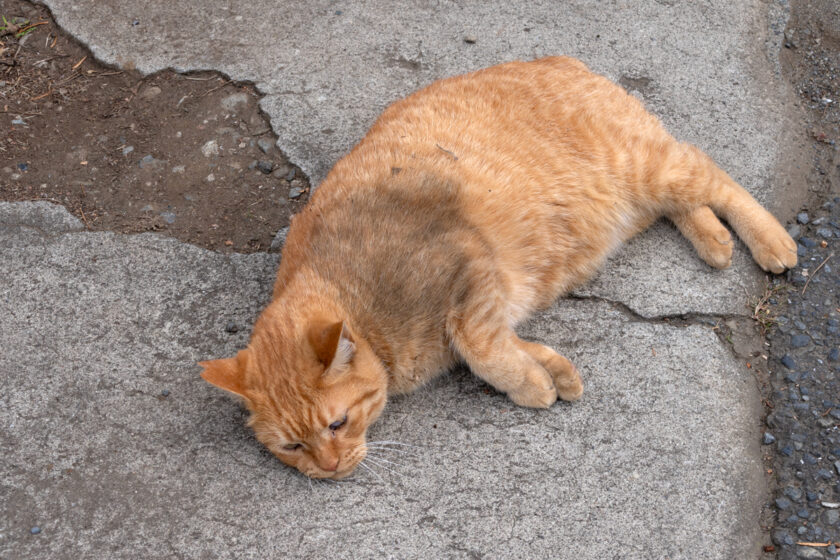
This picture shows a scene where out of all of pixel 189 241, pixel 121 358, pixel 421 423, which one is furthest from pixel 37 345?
pixel 421 423

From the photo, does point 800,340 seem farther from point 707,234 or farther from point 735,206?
point 735,206

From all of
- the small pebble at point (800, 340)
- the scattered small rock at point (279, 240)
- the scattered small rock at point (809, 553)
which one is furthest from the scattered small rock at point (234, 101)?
the scattered small rock at point (809, 553)

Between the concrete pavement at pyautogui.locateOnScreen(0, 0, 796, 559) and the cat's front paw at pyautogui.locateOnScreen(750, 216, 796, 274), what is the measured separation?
0.24 ft

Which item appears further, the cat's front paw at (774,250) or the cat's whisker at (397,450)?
the cat's front paw at (774,250)

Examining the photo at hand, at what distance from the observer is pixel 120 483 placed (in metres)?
3.03

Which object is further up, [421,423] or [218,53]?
[218,53]

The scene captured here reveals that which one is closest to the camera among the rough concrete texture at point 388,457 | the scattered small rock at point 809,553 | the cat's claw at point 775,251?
the scattered small rock at point 809,553

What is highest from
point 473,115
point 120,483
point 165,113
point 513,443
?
point 473,115

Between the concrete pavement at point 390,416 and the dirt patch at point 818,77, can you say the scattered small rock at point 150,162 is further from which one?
the dirt patch at point 818,77

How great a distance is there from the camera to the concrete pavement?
9.24 feet

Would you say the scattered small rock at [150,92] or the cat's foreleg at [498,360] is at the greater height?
the scattered small rock at [150,92]

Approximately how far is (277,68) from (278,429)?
9.08 ft

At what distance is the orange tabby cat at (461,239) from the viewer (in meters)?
2.81

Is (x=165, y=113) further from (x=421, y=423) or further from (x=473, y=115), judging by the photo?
(x=421, y=423)
